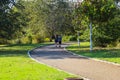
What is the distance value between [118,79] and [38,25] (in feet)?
183

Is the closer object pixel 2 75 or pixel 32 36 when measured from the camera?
pixel 2 75

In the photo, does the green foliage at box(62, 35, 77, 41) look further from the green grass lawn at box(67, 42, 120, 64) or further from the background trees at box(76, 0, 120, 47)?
the green grass lawn at box(67, 42, 120, 64)

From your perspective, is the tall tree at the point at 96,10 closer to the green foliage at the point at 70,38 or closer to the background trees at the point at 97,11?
the background trees at the point at 97,11

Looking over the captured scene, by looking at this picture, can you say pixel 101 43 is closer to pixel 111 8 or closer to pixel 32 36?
pixel 111 8

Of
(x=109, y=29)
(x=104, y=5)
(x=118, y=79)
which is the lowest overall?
(x=118, y=79)

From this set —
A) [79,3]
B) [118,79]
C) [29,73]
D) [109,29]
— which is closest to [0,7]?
[79,3]

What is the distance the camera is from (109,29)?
38.9m

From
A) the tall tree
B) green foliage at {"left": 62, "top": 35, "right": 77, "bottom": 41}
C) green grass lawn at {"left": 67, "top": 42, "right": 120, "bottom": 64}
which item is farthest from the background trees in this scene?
green foliage at {"left": 62, "top": 35, "right": 77, "bottom": 41}

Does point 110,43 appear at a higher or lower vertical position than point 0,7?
lower

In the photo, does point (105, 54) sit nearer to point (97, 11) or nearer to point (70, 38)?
point (97, 11)

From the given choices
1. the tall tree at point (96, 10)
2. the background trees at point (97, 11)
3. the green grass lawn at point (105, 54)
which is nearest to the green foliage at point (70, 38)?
the background trees at point (97, 11)

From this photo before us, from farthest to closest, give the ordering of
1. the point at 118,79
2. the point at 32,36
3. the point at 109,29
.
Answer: the point at 32,36 < the point at 109,29 < the point at 118,79

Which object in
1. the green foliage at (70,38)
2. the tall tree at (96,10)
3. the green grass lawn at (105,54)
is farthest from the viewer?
the green foliage at (70,38)

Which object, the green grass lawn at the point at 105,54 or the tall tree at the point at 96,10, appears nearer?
the green grass lawn at the point at 105,54
